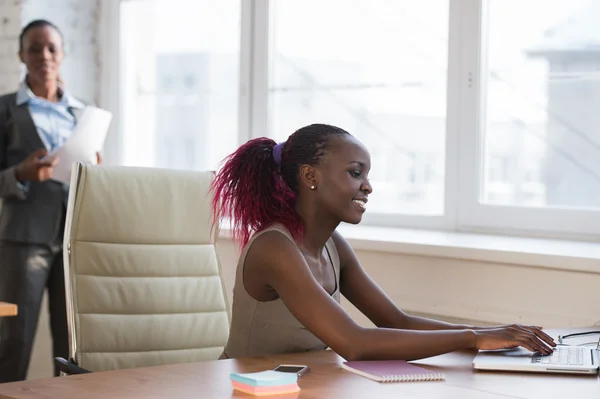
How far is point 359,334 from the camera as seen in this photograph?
1.66 meters

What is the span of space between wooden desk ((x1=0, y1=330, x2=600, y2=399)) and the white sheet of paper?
146 cm

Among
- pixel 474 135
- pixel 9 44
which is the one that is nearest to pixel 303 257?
pixel 474 135

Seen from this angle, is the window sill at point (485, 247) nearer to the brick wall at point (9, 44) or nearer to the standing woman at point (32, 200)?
the standing woman at point (32, 200)

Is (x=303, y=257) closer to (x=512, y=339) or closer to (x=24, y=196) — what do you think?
(x=512, y=339)

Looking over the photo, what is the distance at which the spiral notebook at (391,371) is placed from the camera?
1490 millimetres

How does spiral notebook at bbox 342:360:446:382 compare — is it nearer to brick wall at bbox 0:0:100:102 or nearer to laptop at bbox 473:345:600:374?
laptop at bbox 473:345:600:374

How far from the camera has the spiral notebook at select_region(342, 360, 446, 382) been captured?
149cm

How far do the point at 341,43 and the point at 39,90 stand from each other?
108 centimetres

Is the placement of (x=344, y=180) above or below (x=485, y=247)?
above

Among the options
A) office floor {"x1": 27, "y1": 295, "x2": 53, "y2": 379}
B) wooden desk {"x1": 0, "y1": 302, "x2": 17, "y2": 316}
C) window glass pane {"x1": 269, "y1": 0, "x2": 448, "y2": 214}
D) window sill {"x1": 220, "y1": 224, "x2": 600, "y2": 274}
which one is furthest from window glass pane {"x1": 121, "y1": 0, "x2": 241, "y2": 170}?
wooden desk {"x1": 0, "y1": 302, "x2": 17, "y2": 316}

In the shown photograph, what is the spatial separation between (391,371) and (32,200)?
72.8 inches

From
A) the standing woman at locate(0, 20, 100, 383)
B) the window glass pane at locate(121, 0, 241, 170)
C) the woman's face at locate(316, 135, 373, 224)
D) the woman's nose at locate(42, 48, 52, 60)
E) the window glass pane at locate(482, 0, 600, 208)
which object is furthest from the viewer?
the window glass pane at locate(121, 0, 241, 170)

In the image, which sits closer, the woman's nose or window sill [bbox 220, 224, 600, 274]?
window sill [bbox 220, 224, 600, 274]

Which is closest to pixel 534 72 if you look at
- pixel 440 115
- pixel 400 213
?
pixel 440 115
